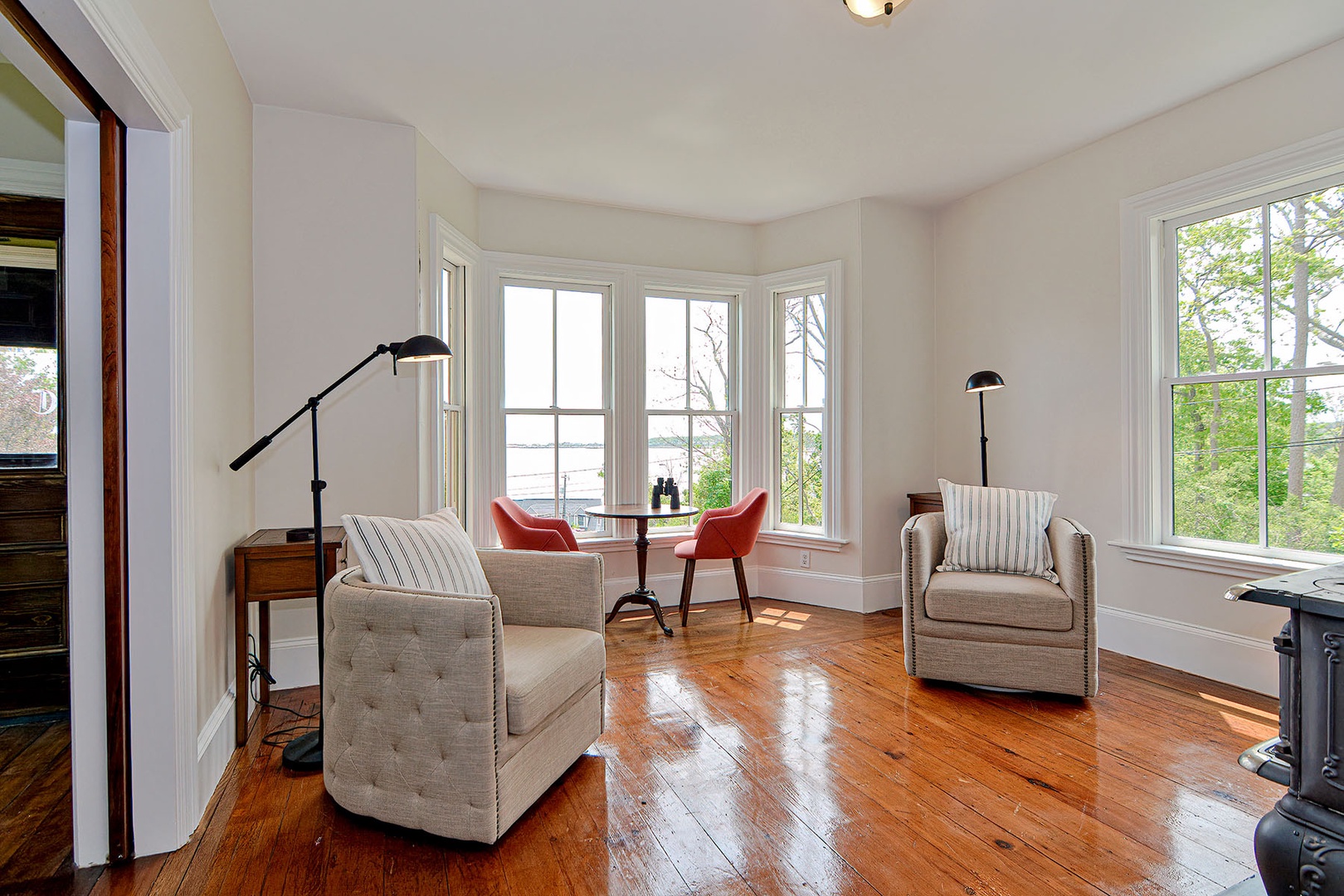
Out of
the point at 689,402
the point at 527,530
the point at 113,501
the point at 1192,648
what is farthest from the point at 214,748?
the point at 1192,648

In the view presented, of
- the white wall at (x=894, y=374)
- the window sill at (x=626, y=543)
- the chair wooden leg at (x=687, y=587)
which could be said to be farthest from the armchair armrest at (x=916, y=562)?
the window sill at (x=626, y=543)

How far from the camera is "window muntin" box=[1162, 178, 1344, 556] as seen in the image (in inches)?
118

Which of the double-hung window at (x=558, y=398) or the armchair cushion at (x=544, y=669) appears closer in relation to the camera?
the armchair cushion at (x=544, y=669)

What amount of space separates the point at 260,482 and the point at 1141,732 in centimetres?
381

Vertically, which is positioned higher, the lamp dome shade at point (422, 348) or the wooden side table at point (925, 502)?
the lamp dome shade at point (422, 348)

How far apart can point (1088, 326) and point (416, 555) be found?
362 cm

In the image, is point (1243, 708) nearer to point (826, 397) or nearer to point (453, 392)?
point (826, 397)

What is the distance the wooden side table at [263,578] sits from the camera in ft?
8.84

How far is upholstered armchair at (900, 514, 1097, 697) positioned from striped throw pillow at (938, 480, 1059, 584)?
0.18ft

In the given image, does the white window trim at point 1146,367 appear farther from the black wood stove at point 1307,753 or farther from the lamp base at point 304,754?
the lamp base at point 304,754

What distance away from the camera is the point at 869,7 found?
233 cm

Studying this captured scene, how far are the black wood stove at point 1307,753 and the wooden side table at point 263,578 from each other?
2.90 m

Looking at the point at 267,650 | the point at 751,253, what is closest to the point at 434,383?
the point at 267,650

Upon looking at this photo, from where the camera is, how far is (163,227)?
2020 millimetres
